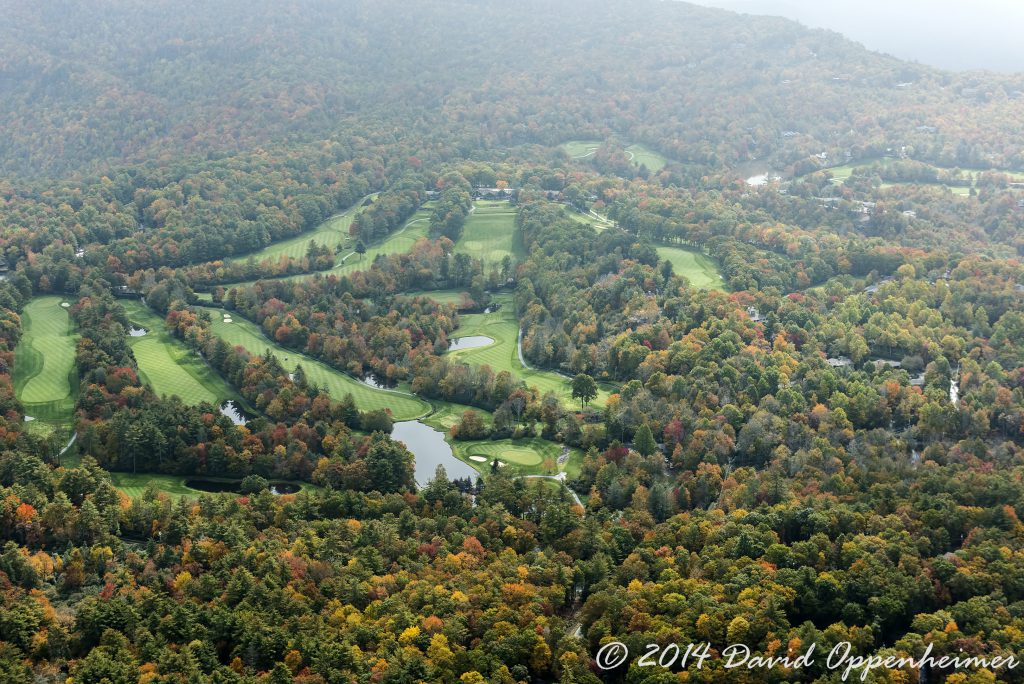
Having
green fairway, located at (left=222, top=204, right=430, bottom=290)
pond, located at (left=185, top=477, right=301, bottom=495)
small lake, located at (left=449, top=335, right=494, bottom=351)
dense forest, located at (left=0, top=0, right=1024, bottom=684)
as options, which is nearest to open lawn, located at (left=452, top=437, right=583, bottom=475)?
dense forest, located at (left=0, top=0, right=1024, bottom=684)

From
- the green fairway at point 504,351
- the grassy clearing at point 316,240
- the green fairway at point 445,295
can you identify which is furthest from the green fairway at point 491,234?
the grassy clearing at point 316,240

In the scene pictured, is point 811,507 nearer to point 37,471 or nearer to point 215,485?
point 215,485

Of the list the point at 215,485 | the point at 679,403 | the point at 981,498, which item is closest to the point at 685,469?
the point at 679,403

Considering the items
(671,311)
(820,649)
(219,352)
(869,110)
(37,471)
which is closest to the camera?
(820,649)

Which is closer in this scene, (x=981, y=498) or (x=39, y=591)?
(x=39, y=591)

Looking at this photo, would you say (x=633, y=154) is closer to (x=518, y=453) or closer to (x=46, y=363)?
(x=518, y=453)

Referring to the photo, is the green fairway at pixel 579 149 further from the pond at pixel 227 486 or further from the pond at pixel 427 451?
the pond at pixel 227 486
